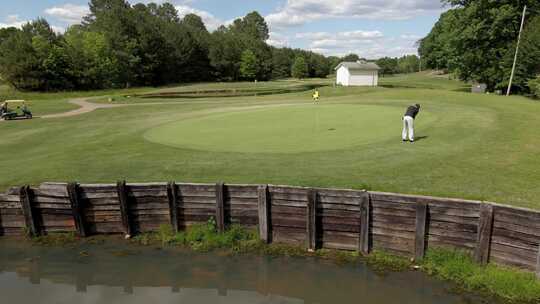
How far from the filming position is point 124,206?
33.5 feet

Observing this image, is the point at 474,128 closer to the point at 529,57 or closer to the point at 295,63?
the point at 529,57

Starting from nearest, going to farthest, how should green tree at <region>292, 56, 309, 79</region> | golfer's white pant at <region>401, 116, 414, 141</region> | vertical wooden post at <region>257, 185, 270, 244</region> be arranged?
1. vertical wooden post at <region>257, 185, 270, 244</region>
2. golfer's white pant at <region>401, 116, 414, 141</region>
3. green tree at <region>292, 56, 309, 79</region>

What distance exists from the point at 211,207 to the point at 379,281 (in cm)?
451

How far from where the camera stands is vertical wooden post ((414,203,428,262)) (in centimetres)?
841

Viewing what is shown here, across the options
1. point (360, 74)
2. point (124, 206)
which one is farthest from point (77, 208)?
point (360, 74)

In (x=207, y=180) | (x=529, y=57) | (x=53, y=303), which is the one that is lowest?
(x=53, y=303)

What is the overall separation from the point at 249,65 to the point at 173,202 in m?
118

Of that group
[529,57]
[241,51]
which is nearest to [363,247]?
[529,57]

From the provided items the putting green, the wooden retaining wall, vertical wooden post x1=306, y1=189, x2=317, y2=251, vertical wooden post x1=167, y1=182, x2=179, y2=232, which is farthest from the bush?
vertical wooden post x1=167, y1=182, x2=179, y2=232

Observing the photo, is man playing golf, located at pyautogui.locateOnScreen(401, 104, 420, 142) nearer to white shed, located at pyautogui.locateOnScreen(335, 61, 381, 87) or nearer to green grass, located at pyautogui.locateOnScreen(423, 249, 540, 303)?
green grass, located at pyautogui.locateOnScreen(423, 249, 540, 303)

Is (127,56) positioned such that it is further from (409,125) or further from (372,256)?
(372,256)

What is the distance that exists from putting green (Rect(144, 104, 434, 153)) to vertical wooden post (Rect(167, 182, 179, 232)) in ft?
21.8

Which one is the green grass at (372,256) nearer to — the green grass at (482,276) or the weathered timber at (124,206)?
the green grass at (482,276)

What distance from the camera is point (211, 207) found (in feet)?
33.0
